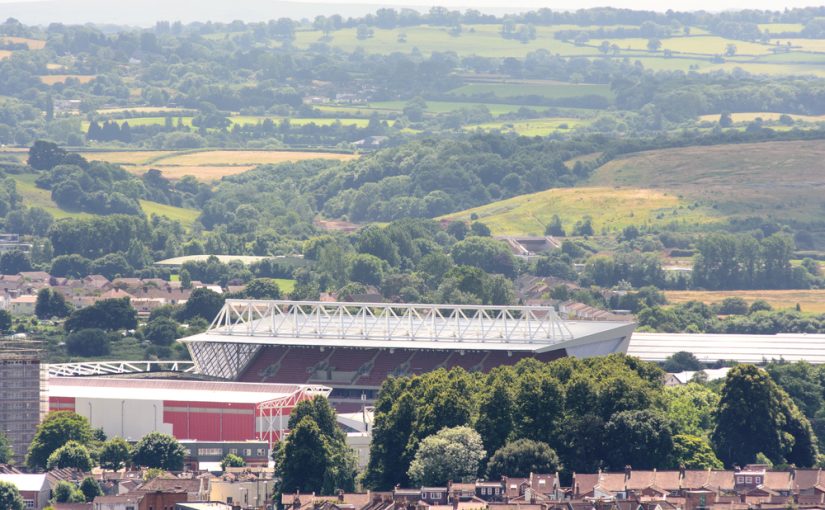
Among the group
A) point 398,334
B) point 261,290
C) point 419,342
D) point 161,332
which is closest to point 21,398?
point 419,342

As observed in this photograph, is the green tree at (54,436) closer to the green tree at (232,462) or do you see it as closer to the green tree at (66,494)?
the green tree at (232,462)

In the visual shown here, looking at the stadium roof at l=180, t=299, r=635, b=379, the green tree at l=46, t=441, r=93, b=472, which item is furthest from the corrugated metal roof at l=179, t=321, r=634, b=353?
the green tree at l=46, t=441, r=93, b=472

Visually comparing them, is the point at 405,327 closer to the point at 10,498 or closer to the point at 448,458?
the point at 448,458

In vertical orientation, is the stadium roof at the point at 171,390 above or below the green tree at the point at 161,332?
above

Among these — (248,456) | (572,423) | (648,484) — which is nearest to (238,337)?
(248,456)

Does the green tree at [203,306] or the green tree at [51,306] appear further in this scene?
the green tree at [51,306]

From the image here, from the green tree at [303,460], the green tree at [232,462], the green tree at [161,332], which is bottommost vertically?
the green tree at [161,332]

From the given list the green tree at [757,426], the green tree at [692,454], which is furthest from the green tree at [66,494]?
the green tree at [757,426]
